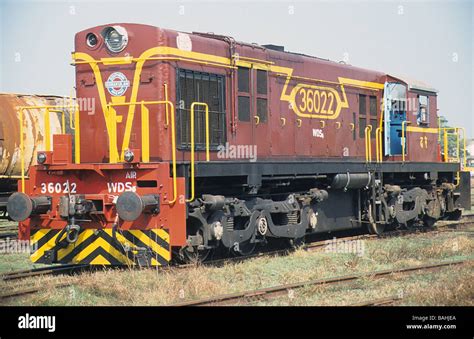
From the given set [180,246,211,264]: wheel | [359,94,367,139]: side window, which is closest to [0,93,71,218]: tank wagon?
[180,246,211,264]: wheel

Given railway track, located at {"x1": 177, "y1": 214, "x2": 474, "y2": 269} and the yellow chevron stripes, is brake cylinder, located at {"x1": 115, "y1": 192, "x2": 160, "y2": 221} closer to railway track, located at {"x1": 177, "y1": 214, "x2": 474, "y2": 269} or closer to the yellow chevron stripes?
the yellow chevron stripes

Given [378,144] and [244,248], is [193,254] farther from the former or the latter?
[378,144]

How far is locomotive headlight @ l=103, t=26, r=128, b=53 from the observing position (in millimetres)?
11891

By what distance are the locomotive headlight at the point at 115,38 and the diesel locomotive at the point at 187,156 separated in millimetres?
17

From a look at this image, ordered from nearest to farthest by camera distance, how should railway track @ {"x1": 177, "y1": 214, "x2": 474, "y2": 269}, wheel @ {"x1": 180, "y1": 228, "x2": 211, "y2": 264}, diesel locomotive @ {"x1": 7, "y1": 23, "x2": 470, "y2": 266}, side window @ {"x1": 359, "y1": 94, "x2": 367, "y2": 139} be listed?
1. diesel locomotive @ {"x1": 7, "y1": 23, "x2": 470, "y2": 266}
2. wheel @ {"x1": 180, "y1": 228, "x2": 211, "y2": 264}
3. railway track @ {"x1": 177, "y1": 214, "x2": 474, "y2": 269}
4. side window @ {"x1": 359, "y1": 94, "x2": 367, "y2": 139}

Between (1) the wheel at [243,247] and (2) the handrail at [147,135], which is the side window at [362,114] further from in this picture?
(2) the handrail at [147,135]

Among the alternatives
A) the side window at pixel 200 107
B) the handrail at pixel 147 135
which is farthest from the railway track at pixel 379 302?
the side window at pixel 200 107

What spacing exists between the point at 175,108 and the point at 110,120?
3.52 ft

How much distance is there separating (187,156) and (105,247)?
6.55 feet

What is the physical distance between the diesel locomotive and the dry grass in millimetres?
690

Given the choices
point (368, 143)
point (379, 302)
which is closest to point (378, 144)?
point (368, 143)

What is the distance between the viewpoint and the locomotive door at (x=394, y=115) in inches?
698

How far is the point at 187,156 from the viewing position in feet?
39.2
